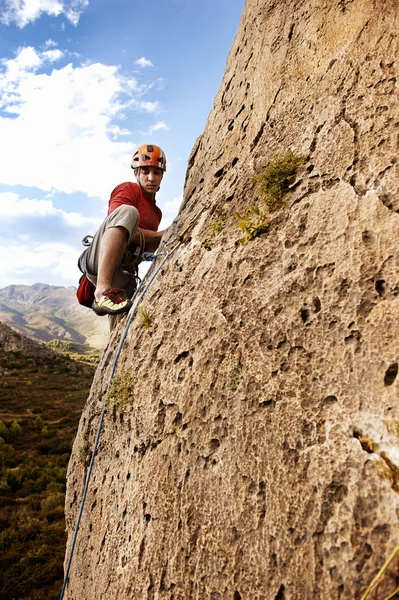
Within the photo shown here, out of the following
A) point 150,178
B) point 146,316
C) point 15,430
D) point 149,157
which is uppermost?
point 149,157

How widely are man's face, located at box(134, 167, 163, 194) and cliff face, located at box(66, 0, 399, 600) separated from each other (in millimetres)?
1610

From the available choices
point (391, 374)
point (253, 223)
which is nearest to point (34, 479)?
point (253, 223)

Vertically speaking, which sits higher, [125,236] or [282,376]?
[125,236]

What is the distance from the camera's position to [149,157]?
5.47 m

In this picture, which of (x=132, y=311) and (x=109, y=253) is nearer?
(x=132, y=311)

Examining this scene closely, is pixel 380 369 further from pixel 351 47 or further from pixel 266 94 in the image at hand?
pixel 266 94

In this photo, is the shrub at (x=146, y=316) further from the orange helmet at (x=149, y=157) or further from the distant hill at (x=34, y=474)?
the orange helmet at (x=149, y=157)

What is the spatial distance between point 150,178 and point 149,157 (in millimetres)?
323

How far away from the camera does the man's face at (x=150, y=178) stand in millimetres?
5484

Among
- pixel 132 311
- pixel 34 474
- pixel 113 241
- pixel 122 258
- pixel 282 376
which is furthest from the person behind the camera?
pixel 34 474

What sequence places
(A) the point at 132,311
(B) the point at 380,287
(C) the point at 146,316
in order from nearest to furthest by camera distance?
(B) the point at 380,287 < (C) the point at 146,316 < (A) the point at 132,311

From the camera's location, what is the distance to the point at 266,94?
13.8 feet

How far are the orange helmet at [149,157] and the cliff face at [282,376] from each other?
1.66 meters

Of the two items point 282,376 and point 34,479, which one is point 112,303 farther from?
point 34,479
